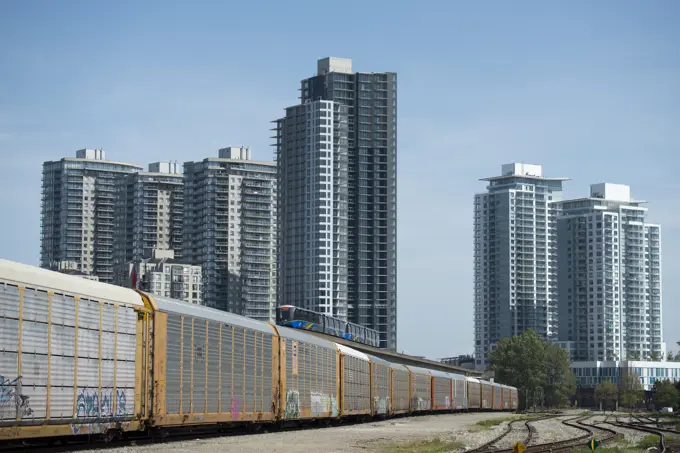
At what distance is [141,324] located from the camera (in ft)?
90.2

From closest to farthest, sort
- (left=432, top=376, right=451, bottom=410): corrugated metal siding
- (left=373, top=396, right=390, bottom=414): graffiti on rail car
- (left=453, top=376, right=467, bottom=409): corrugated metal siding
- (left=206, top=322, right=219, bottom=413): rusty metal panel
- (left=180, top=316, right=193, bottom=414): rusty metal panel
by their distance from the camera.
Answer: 1. (left=180, top=316, right=193, bottom=414): rusty metal panel
2. (left=206, top=322, right=219, bottom=413): rusty metal panel
3. (left=373, top=396, right=390, bottom=414): graffiti on rail car
4. (left=432, top=376, right=451, bottom=410): corrugated metal siding
5. (left=453, top=376, right=467, bottom=409): corrugated metal siding

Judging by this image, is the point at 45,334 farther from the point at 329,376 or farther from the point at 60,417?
the point at 329,376

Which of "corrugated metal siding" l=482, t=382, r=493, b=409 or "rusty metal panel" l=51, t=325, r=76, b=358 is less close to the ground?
"rusty metal panel" l=51, t=325, r=76, b=358

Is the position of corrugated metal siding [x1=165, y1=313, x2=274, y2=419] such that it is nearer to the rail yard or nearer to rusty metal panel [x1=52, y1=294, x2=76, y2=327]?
the rail yard

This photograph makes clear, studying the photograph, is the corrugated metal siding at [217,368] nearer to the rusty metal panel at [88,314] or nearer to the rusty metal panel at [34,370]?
the rusty metal panel at [88,314]

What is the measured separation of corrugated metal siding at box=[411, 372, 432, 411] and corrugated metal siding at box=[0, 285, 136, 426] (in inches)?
1772

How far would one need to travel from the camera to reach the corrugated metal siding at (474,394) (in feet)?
305

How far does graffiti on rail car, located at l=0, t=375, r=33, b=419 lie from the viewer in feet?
69.8

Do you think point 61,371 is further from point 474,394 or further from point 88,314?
point 474,394

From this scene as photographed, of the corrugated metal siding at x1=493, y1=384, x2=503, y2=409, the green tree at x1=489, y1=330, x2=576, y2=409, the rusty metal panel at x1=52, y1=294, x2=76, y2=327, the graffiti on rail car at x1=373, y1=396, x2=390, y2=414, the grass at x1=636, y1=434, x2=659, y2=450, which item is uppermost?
the rusty metal panel at x1=52, y1=294, x2=76, y2=327

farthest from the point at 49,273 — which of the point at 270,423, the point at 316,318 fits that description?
the point at 316,318

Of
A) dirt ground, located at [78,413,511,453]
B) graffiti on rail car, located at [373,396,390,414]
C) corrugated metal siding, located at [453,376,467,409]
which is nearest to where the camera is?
dirt ground, located at [78,413,511,453]

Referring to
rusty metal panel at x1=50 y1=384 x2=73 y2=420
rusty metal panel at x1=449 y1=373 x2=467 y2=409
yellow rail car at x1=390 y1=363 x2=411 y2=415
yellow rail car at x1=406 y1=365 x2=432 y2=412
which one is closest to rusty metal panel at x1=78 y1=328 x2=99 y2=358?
rusty metal panel at x1=50 y1=384 x2=73 y2=420

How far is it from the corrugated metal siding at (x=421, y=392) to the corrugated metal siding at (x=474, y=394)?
16785mm
